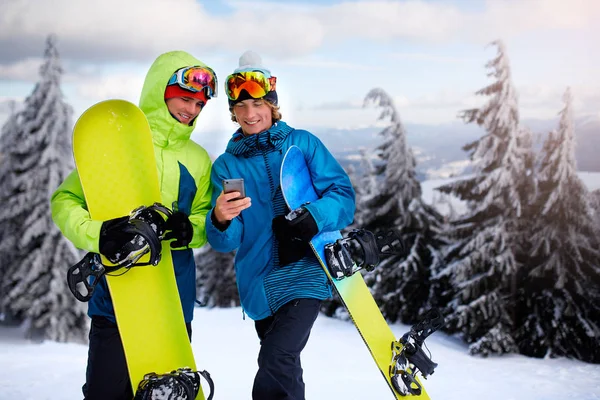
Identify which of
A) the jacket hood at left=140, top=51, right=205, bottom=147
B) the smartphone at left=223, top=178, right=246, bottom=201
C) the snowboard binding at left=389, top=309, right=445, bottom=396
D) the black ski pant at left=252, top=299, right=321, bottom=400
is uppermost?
the jacket hood at left=140, top=51, right=205, bottom=147

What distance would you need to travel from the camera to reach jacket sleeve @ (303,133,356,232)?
9.32ft

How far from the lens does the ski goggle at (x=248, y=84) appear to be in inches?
114

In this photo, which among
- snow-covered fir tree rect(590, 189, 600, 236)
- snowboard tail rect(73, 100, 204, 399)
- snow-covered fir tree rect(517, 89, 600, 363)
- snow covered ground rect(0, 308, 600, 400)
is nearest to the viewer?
snowboard tail rect(73, 100, 204, 399)

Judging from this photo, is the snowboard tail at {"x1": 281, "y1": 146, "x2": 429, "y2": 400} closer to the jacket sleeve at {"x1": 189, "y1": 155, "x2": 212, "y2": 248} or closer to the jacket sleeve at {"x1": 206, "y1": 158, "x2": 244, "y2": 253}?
the jacket sleeve at {"x1": 206, "y1": 158, "x2": 244, "y2": 253}

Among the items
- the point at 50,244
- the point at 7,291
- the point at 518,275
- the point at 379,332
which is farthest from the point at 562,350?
the point at 7,291

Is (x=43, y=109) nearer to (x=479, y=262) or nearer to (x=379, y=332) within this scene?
(x=479, y=262)

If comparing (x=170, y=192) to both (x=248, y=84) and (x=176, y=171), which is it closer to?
(x=176, y=171)

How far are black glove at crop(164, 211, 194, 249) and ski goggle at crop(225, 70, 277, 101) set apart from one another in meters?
0.71

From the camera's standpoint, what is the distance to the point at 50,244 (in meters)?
12.4

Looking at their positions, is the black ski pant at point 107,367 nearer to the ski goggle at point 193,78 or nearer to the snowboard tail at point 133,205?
the snowboard tail at point 133,205

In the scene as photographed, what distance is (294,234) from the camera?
8.82 ft

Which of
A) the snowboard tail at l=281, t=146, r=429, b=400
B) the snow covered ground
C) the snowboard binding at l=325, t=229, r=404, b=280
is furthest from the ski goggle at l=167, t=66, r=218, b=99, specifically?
the snow covered ground

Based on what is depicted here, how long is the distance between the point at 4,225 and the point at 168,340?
38.2 feet

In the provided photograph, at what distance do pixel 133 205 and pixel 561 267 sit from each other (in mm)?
10306
